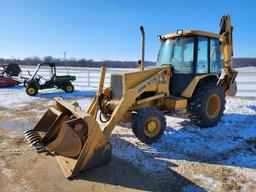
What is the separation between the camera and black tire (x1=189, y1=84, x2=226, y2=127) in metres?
6.43

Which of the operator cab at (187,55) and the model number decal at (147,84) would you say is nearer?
the model number decal at (147,84)

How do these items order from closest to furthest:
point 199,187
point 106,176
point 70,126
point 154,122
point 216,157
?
point 199,187, point 106,176, point 70,126, point 216,157, point 154,122

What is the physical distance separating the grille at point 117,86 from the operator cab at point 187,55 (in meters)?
1.41

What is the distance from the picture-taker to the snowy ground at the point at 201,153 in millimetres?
4129

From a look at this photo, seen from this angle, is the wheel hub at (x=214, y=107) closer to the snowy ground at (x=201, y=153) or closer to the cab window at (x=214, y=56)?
the snowy ground at (x=201, y=153)

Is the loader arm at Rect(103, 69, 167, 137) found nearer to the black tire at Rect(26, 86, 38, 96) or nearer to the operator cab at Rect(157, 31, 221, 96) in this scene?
the operator cab at Rect(157, 31, 221, 96)

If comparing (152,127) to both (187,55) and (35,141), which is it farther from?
(35,141)

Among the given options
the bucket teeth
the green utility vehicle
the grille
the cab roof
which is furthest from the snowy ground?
the green utility vehicle

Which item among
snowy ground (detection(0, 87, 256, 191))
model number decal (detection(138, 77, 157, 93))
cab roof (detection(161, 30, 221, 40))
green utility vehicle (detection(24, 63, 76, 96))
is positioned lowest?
snowy ground (detection(0, 87, 256, 191))

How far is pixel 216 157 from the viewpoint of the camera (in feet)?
16.3

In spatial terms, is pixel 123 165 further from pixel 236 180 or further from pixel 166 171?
pixel 236 180

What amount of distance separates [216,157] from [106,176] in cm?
213

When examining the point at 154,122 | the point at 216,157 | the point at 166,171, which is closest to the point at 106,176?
the point at 166,171

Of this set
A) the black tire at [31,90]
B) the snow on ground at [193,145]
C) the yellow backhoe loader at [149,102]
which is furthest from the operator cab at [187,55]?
the black tire at [31,90]
